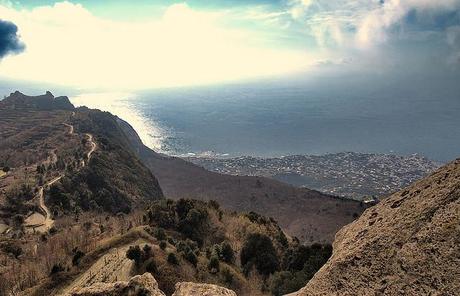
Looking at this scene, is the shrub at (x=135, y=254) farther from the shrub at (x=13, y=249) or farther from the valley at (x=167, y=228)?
the shrub at (x=13, y=249)

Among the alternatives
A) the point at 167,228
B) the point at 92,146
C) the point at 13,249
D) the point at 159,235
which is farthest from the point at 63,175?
the point at 159,235

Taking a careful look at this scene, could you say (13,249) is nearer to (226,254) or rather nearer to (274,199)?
(226,254)

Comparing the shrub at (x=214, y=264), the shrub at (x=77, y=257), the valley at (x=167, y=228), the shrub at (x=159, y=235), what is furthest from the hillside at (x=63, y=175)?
the shrub at (x=214, y=264)

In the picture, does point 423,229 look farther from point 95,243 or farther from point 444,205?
point 95,243

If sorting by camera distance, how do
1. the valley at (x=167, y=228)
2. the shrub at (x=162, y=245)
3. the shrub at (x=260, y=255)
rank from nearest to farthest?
the valley at (x=167, y=228) < the shrub at (x=162, y=245) < the shrub at (x=260, y=255)

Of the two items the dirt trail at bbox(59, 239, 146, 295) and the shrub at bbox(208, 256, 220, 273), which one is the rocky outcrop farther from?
the shrub at bbox(208, 256, 220, 273)

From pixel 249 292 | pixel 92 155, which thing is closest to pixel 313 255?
pixel 249 292
